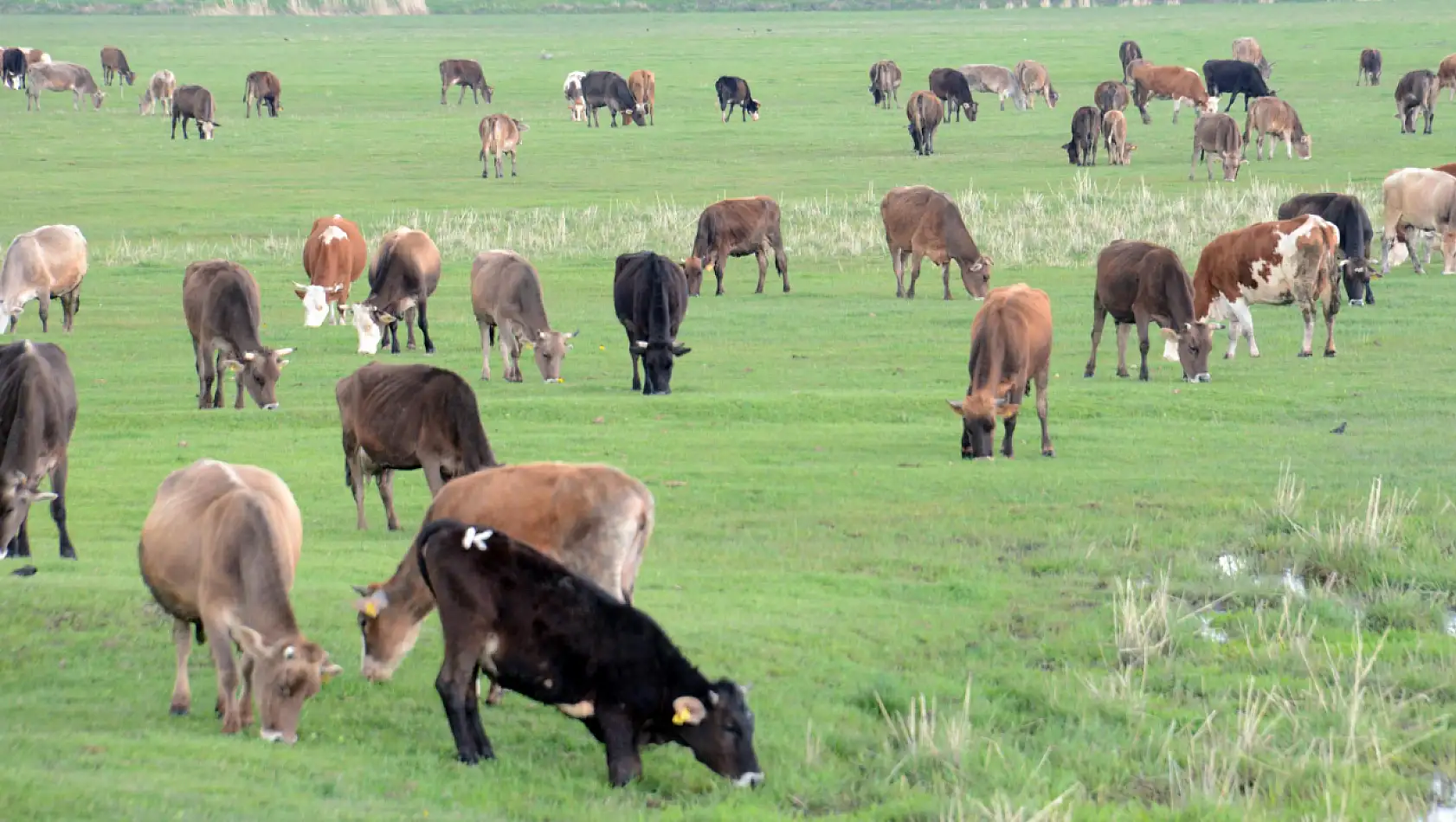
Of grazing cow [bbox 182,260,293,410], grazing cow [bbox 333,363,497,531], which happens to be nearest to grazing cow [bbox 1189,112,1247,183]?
grazing cow [bbox 182,260,293,410]

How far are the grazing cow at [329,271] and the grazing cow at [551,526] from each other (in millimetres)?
15486

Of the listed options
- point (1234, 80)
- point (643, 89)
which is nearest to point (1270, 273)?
point (1234, 80)

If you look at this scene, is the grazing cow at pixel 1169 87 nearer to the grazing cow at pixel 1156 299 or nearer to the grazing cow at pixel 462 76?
the grazing cow at pixel 462 76

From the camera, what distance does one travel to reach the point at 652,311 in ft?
64.6

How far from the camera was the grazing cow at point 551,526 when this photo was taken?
9039 mm

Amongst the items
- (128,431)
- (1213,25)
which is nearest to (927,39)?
(1213,25)

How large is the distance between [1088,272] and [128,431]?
15765 millimetres

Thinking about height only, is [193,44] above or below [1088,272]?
above

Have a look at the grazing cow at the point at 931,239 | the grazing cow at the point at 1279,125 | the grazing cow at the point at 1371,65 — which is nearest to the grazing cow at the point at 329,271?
the grazing cow at the point at 931,239

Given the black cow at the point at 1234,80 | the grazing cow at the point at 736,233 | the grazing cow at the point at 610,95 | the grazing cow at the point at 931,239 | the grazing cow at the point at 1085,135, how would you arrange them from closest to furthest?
the grazing cow at the point at 931,239 < the grazing cow at the point at 736,233 < the grazing cow at the point at 1085,135 < the black cow at the point at 1234,80 < the grazing cow at the point at 610,95

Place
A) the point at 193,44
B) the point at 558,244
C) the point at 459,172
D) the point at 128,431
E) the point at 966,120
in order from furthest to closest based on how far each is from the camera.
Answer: the point at 193,44
the point at 966,120
the point at 459,172
the point at 558,244
the point at 128,431

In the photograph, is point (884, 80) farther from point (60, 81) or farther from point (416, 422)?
point (416, 422)

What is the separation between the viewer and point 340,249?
2539cm

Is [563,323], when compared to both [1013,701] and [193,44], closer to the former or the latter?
[1013,701]
